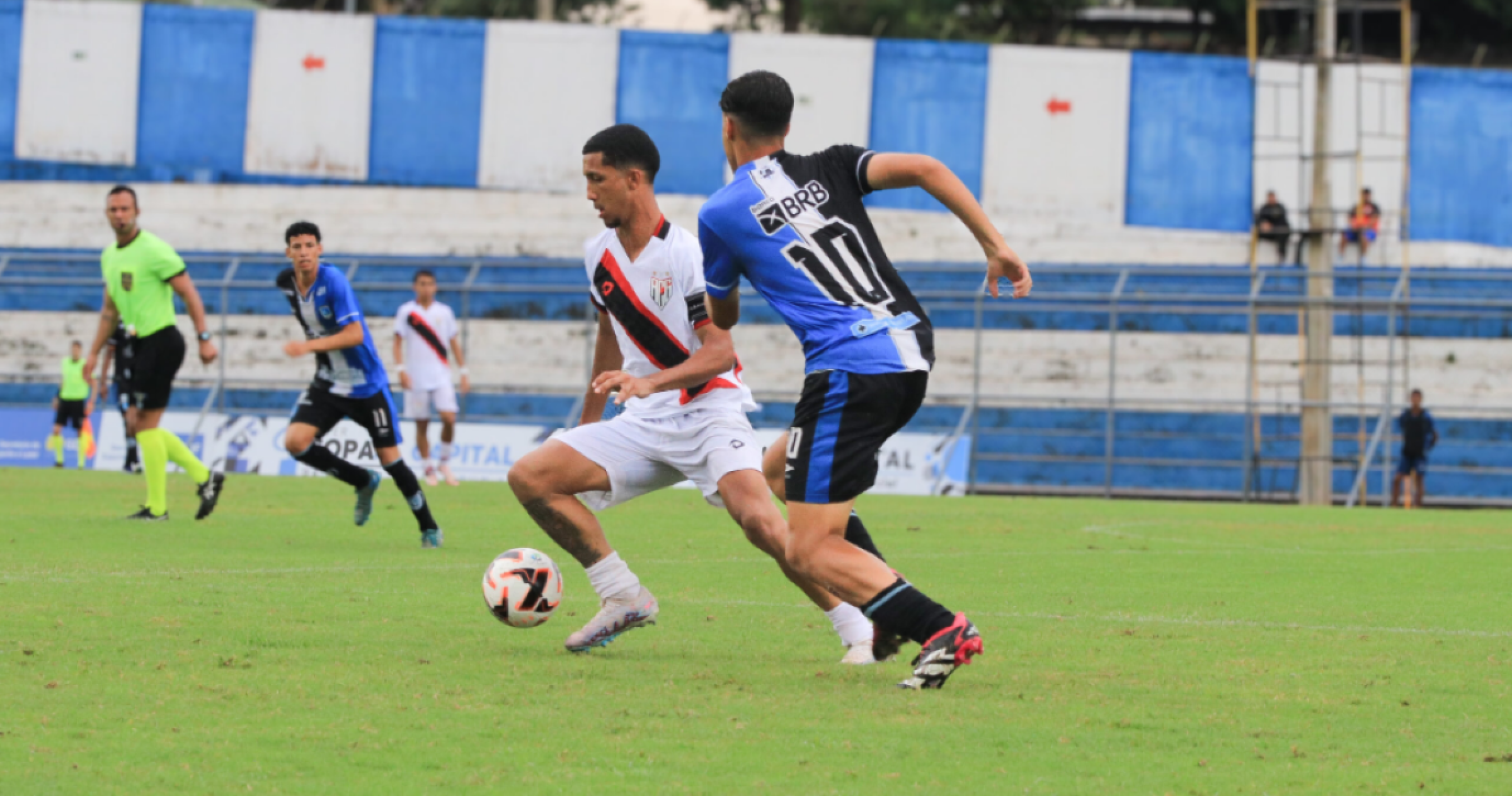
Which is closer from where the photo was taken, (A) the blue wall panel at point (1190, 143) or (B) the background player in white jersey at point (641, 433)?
(B) the background player in white jersey at point (641, 433)

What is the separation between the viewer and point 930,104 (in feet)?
112

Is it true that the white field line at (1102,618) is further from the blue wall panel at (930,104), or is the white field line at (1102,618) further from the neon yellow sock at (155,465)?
the blue wall panel at (930,104)

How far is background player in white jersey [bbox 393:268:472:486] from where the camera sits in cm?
2008

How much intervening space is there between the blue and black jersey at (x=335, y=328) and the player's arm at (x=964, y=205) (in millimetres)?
6818

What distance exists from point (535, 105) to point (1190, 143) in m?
12.9

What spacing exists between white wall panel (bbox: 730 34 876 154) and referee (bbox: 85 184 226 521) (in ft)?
73.5

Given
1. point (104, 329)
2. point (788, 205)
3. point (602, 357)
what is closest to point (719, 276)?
point (788, 205)

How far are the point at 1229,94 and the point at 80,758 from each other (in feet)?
104

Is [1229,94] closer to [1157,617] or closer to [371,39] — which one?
[371,39]

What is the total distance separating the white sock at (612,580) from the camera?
266 inches

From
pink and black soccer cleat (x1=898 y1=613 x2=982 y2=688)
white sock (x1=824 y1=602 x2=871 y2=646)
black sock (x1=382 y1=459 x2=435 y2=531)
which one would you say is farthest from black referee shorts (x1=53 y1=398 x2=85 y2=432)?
pink and black soccer cleat (x1=898 y1=613 x2=982 y2=688)

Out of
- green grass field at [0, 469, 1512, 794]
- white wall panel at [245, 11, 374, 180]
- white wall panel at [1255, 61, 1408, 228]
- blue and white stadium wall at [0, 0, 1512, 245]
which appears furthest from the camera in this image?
white wall panel at [245, 11, 374, 180]

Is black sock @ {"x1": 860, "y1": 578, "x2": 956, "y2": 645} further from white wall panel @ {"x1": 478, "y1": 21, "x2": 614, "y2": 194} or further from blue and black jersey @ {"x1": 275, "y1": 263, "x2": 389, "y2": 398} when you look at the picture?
white wall panel @ {"x1": 478, "y1": 21, "x2": 614, "y2": 194}

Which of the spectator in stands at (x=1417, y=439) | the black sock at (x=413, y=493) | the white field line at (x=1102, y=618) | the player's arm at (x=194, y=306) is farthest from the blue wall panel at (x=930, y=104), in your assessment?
the white field line at (x=1102, y=618)
